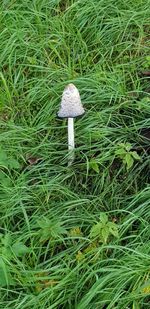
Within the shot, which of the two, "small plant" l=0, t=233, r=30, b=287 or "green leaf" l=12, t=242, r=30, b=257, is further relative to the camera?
"green leaf" l=12, t=242, r=30, b=257

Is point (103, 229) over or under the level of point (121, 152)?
under

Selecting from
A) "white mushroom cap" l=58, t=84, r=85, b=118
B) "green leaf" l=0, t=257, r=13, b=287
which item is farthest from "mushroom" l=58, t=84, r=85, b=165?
"green leaf" l=0, t=257, r=13, b=287

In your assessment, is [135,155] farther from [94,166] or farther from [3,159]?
[3,159]

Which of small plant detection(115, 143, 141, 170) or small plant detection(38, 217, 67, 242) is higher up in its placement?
small plant detection(115, 143, 141, 170)

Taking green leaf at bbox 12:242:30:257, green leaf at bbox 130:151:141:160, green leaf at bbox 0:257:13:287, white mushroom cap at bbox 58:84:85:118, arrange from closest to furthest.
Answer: green leaf at bbox 0:257:13:287
green leaf at bbox 12:242:30:257
white mushroom cap at bbox 58:84:85:118
green leaf at bbox 130:151:141:160

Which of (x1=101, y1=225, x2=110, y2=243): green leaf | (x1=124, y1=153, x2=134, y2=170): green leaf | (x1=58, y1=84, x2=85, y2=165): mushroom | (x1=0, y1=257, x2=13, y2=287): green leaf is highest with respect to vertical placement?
(x1=58, y1=84, x2=85, y2=165): mushroom

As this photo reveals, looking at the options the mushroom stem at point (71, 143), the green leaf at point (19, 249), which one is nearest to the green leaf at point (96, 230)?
the green leaf at point (19, 249)

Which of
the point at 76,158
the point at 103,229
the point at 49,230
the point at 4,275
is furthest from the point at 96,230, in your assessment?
the point at 76,158

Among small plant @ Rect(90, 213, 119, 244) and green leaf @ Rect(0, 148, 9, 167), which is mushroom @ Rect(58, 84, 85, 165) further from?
small plant @ Rect(90, 213, 119, 244)

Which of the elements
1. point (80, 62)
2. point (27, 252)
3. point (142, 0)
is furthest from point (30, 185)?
point (142, 0)
